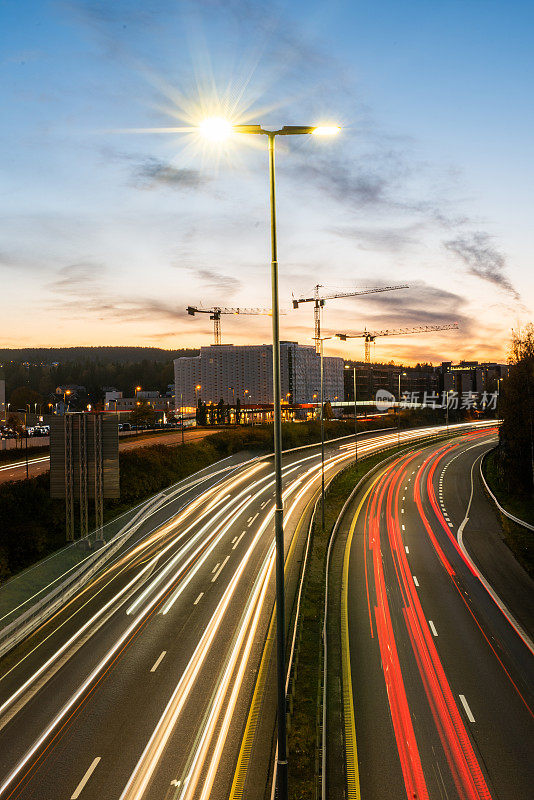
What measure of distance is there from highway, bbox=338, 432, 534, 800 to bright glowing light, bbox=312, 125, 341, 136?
1448cm

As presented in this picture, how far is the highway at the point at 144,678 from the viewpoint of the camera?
11891mm

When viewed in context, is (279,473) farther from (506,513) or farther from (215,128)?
(506,513)

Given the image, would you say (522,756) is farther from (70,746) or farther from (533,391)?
(533,391)

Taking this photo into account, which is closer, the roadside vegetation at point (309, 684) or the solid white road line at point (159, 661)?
the roadside vegetation at point (309, 684)

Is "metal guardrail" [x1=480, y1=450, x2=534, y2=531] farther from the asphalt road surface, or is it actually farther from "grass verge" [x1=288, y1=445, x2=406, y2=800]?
the asphalt road surface

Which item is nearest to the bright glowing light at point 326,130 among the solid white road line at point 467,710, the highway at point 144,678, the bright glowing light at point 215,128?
the bright glowing light at point 215,128

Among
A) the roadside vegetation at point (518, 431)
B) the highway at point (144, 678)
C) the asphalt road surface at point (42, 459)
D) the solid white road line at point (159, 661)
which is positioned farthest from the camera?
the roadside vegetation at point (518, 431)

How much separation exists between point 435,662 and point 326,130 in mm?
17551

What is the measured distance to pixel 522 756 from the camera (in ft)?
42.9

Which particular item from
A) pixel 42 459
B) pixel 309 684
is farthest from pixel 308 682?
pixel 42 459

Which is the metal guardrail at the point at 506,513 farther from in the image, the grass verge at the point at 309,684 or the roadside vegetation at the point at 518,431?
the grass verge at the point at 309,684

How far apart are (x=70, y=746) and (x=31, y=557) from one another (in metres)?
17.6

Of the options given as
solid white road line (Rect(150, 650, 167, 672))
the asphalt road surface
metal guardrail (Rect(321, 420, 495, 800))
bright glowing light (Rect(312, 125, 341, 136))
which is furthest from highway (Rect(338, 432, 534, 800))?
the asphalt road surface

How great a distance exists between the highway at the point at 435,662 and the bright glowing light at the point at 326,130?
14476mm
